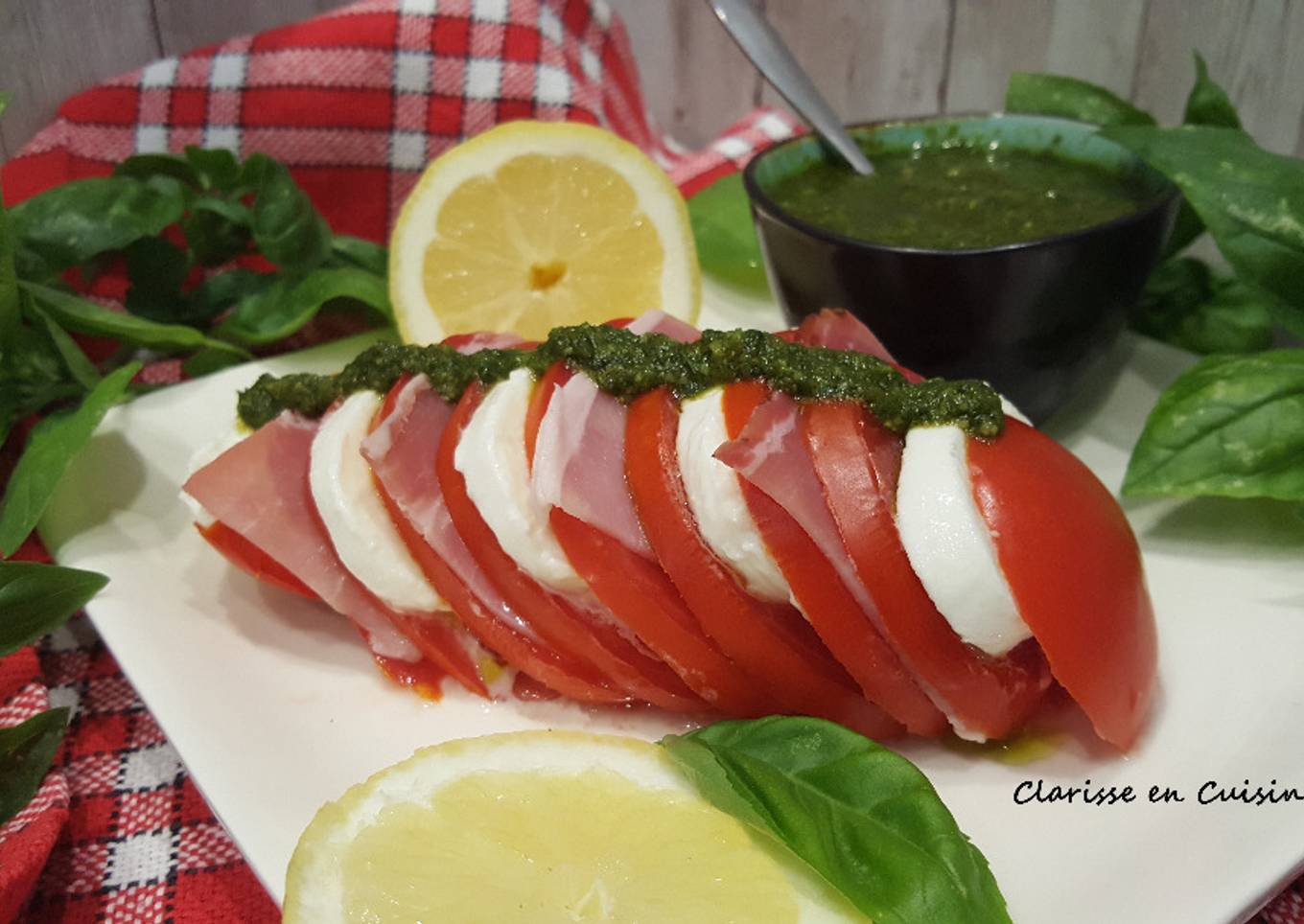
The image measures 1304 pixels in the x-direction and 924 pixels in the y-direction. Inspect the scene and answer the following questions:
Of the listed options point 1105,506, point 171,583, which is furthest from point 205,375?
point 1105,506

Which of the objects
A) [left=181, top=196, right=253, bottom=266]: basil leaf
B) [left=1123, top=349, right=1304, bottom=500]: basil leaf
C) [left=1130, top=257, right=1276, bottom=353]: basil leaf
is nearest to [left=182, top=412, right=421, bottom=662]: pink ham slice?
[left=181, top=196, right=253, bottom=266]: basil leaf

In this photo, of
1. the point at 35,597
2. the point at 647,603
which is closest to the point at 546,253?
the point at 647,603

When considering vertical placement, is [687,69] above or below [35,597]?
above

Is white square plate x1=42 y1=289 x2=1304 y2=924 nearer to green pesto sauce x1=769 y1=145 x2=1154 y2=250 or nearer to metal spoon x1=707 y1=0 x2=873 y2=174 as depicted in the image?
green pesto sauce x1=769 y1=145 x2=1154 y2=250

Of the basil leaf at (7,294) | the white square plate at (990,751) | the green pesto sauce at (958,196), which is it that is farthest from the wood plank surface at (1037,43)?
the basil leaf at (7,294)

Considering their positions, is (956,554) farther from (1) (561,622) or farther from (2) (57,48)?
(2) (57,48)

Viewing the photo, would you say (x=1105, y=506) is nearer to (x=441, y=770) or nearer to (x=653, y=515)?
(x=653, y=515)
